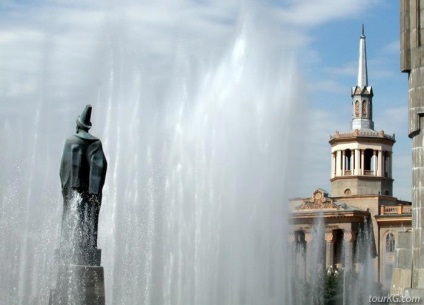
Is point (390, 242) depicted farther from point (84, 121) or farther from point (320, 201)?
point (84, 121)

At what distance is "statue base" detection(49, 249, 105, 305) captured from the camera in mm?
11742

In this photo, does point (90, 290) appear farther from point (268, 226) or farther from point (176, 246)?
point (268, 226)

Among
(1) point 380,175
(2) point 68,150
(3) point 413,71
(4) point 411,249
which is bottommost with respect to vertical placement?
(4) point 411,249

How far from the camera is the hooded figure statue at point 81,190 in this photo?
1198 cm

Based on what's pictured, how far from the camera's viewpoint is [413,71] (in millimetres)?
15805


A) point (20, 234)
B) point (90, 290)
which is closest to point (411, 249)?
point (90, 290)

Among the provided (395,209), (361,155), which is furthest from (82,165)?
(361,155)

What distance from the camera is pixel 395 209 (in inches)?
2736

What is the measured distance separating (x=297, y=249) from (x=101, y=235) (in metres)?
49.6

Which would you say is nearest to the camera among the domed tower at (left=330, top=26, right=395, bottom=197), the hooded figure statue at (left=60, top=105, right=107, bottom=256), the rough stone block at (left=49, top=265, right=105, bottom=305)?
the rough stone block at (left=49, top=265, right=105, bottom=305)

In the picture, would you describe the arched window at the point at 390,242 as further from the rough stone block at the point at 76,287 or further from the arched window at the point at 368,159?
the rough stone block at the point at 76,287

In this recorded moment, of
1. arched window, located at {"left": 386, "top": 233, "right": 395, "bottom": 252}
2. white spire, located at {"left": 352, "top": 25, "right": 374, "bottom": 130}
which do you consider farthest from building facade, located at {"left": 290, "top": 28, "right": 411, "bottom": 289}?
white spire, located at {"left": 352, "top": 25, "right": 374, "bottom": 130}

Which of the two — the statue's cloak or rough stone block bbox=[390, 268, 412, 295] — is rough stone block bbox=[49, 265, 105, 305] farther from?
rough stone block bbox=[390, 268, 412, 295]

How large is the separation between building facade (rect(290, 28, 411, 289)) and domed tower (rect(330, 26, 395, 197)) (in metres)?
0.09
